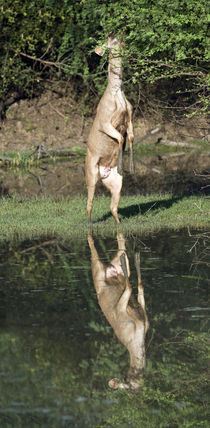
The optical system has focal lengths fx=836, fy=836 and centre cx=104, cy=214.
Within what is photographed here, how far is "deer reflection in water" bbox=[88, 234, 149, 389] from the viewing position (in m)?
5.82

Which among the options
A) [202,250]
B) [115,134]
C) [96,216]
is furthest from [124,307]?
[96,216]

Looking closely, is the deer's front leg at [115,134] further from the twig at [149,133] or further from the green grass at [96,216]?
the twig at [149,133]

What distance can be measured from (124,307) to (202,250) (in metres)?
3.30

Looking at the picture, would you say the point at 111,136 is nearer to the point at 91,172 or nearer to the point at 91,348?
the point at 91,172

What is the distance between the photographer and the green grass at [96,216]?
12562 millimetres

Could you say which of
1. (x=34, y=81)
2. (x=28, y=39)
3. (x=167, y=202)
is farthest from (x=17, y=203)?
(x=34, y=81)

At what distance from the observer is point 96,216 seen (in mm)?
14055

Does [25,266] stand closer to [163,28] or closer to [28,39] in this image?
[163,28]

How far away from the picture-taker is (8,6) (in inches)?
1034

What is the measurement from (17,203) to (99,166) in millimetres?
3353

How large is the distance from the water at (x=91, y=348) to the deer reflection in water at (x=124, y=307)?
0.15 feet

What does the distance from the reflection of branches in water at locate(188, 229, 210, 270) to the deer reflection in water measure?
686 millimetres

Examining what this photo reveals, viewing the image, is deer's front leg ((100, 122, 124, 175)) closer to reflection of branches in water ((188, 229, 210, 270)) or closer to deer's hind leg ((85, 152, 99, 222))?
deer's hind leg ((85, 152, 99, 222))

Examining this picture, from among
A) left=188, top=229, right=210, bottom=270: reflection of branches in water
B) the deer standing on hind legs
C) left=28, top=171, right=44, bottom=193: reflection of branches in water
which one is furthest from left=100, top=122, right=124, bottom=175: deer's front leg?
left=28, top=171, right=44, bottom=193: reflection of branches in water
